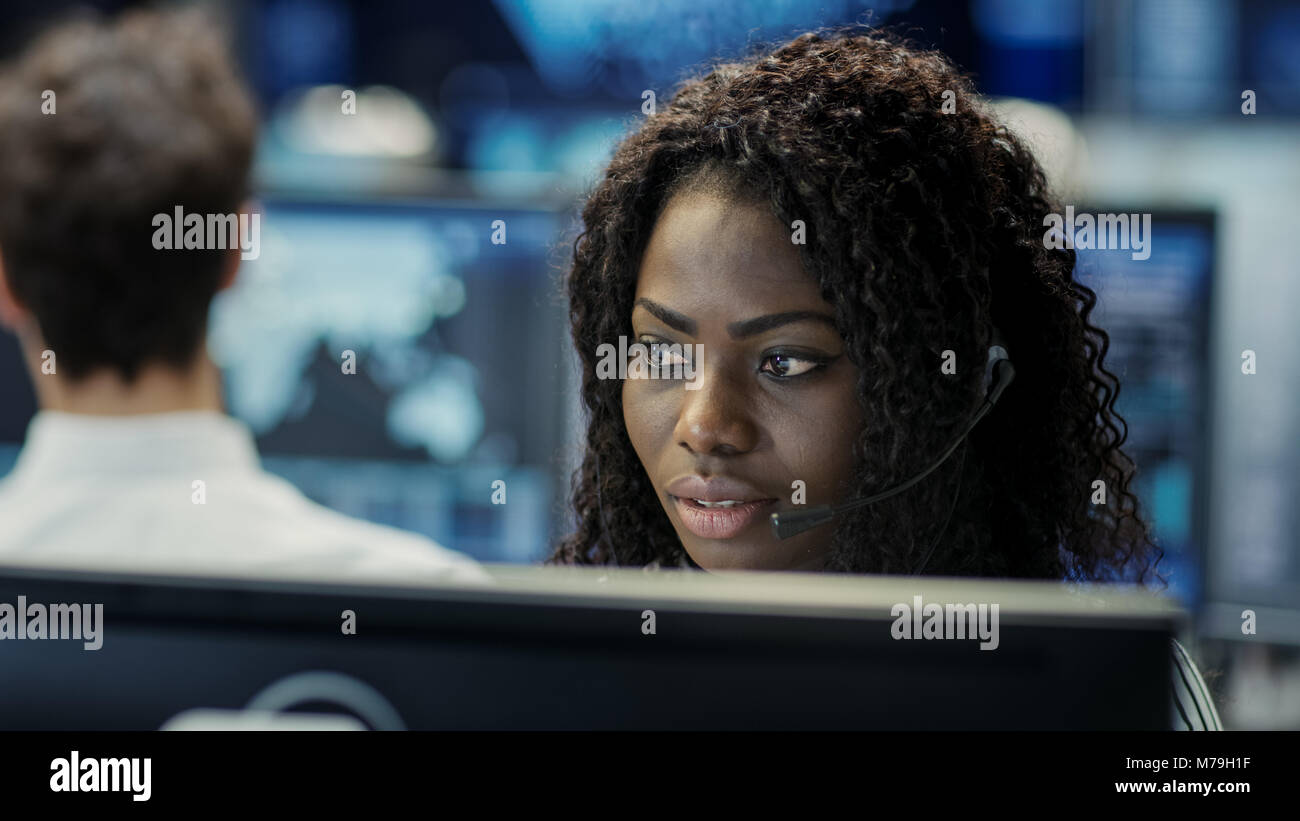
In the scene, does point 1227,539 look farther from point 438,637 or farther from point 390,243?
point 438,637

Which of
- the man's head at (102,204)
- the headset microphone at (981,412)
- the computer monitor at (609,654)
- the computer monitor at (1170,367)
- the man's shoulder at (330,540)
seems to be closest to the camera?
the computer monitor at (609,654)

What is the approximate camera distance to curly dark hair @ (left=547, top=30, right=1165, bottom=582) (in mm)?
1205

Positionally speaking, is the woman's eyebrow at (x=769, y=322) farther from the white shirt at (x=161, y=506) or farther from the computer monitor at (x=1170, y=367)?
the computer monitor at (x=1170, y=367)

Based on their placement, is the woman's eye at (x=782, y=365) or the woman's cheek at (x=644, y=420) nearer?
the woman's eye at (x=782, y=365)

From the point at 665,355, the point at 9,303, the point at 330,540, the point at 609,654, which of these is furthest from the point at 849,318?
the point at 9,303

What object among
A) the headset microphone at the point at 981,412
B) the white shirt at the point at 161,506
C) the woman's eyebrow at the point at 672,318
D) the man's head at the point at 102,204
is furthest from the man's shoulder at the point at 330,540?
the headset microphone at the point at 981,412

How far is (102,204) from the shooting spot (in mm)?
1721

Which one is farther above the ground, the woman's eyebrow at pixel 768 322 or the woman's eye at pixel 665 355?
the woman's eyebrow at pixel 768 322

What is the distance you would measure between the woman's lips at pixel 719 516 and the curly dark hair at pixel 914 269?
3.9 inches

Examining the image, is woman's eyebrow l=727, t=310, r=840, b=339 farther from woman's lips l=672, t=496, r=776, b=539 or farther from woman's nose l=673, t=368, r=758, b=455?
woman's lips l=672, t=496, r=776, b=539

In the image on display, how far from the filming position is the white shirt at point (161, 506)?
1621mm

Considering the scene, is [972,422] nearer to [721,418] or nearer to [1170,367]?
[721,418]

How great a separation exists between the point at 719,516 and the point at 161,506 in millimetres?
826

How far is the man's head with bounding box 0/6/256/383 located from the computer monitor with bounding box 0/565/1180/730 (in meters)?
1.21
